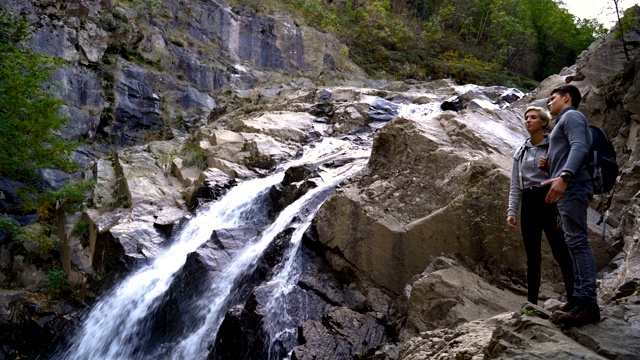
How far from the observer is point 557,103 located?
3.58 m

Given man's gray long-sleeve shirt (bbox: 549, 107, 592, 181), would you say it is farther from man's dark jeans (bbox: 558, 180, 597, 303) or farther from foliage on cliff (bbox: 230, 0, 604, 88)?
foliage on cliff (bbox: 230, 0, 604, 88)

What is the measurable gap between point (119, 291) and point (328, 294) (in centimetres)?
453

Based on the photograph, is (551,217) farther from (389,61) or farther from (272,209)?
(389,61)

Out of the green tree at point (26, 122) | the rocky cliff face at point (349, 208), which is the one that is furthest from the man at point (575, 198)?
the green tree at point (26, 122)

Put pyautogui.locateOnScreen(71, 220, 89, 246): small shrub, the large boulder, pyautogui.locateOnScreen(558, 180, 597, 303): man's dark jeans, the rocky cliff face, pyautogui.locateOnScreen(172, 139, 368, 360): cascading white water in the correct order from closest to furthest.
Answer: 1. pyautogui.locateOnScreen(558, 180, 597, 303): man's dark jeans
2. the rocky cliff face
3. the large boulder
4. pyautogui.locateOnScreen(172, 139, 368, 360): cascading white water
5. pyautogui.locateOnScreen(71, 220, 89, 246): small shrub


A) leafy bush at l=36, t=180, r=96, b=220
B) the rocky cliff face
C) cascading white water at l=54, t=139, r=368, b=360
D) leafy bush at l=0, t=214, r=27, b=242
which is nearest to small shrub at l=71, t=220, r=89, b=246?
the rocky cliff face

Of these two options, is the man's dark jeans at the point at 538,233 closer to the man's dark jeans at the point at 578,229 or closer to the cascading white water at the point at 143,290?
the man's dark jeans at the point at 578,229

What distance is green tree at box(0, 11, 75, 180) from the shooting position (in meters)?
12.2

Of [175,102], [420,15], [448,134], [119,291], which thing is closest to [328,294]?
[448,134]

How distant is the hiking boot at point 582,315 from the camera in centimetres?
293

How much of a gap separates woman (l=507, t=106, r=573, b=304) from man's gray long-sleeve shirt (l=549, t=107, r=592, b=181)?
0.32m

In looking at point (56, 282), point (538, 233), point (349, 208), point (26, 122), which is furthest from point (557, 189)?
point (26, 122)

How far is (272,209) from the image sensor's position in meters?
9.52

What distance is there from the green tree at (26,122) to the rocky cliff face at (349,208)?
1341mm
